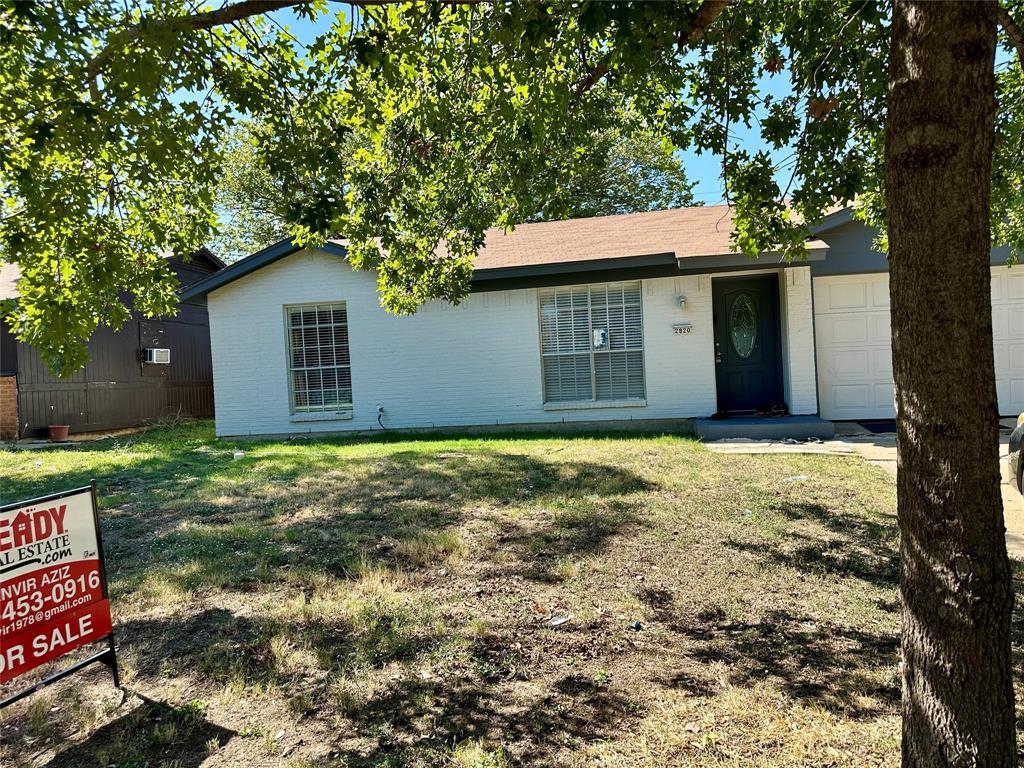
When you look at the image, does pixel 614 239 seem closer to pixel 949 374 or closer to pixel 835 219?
pixel 835 219

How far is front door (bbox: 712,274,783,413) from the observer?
39.3ft

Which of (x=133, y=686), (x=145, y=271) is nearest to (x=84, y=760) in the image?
(x=133, y=686)

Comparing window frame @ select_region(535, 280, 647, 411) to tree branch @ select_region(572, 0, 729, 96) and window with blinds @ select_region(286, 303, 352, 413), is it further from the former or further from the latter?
tree branch @ select_region(572, 0, 729, 96)

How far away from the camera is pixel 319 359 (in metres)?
13.2

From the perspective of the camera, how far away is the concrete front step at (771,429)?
10.2 metres

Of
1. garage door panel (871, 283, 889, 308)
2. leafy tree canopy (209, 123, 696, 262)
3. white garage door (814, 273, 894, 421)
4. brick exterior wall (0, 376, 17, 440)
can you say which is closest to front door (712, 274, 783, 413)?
white garage door (814, 273, 894, 421)

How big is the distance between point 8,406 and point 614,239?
14.4m

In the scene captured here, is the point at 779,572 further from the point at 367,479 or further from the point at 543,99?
the point at 367,479

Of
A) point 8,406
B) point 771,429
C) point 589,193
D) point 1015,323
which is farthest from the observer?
point 589,193

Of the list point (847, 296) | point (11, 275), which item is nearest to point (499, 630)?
point (847, 296)

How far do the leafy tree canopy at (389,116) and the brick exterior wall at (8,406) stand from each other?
41.3 ft

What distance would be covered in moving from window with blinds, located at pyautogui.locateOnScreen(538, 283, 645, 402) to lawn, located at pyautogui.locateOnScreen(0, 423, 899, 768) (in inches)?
190

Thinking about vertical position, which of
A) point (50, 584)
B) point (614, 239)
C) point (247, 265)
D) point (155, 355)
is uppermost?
point (614, 239)

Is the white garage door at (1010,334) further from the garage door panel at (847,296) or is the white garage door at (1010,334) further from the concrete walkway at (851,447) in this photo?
the garage door panel at (847,296)
